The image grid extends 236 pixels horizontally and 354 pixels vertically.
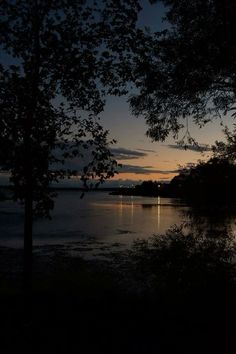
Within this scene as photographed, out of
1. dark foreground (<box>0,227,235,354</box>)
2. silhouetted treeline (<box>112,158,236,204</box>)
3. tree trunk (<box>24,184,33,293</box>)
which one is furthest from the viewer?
silhouetted treeline (<box>112,158,236,204</box>)

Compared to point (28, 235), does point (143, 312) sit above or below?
below

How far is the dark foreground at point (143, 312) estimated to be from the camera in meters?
9.88

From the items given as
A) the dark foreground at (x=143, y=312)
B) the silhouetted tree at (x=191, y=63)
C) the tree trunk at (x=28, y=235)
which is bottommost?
the dark foreground at (x=143, y=312)

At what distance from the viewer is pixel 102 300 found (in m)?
13.7

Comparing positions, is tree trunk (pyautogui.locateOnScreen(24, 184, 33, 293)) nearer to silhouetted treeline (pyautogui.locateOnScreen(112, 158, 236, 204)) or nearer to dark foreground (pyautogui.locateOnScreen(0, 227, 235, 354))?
dark foreground (pyautogui.locateOnScreen(0, 227, 235, 354))

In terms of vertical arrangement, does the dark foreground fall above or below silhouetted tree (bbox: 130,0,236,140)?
below

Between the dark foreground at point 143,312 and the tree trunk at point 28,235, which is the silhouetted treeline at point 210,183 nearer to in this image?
the dark foreground at point 143,312

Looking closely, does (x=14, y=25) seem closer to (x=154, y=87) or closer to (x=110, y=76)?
(x=110, y=76)

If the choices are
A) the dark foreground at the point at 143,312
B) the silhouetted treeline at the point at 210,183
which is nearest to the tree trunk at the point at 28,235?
the dark foreground at the point at 143,312

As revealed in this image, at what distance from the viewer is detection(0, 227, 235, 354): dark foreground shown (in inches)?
389

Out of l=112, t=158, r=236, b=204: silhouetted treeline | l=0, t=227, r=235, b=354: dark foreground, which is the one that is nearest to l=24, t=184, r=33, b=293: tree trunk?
l=0, t=227, r=235, b=354: dark foreground

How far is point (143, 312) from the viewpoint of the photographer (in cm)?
1255

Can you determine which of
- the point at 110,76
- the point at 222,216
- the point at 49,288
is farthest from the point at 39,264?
the point at 110,76

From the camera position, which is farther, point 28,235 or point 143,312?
A: point 143,312
